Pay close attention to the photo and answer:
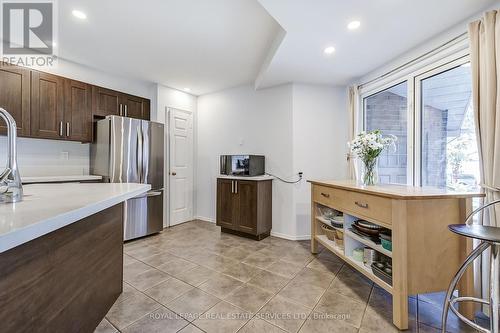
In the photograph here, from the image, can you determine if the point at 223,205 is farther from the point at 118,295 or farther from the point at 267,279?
the point at 118,295

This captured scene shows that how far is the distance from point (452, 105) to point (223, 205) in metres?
2.95

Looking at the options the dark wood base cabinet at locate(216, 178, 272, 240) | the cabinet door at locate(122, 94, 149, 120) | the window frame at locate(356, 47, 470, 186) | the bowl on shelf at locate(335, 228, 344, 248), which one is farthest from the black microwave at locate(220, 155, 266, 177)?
the window frame at locate(356, 47, 470, 186)

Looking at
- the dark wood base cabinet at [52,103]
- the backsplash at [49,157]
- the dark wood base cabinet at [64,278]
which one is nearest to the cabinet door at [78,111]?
the dark wood base cabinet at [52,103]

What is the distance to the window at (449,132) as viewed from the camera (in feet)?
6.41

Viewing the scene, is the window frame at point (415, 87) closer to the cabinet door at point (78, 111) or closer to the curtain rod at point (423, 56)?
the curtain rod at point (423, 56)

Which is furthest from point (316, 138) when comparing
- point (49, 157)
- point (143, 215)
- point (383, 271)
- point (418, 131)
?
point (49, 157)

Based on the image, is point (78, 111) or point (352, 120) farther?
point (352, 120)

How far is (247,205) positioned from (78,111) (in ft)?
8.60

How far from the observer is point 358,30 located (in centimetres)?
201

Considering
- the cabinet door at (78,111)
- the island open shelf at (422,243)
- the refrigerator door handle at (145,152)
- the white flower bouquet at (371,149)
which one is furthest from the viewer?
the refrigerator door handle at (145,152)

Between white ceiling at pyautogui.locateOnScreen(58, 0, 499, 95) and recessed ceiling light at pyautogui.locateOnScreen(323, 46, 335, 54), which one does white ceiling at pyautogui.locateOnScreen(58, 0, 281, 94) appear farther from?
recessed ceiling light at pyautogui.locateOnScreen(323, 46, 335, 54)

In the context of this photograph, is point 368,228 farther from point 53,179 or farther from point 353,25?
point 53,179

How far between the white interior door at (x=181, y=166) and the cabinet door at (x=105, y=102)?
0.83m

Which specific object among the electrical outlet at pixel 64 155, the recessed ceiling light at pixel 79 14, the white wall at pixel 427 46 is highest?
the recessed ceiling light at pixel 79 14
